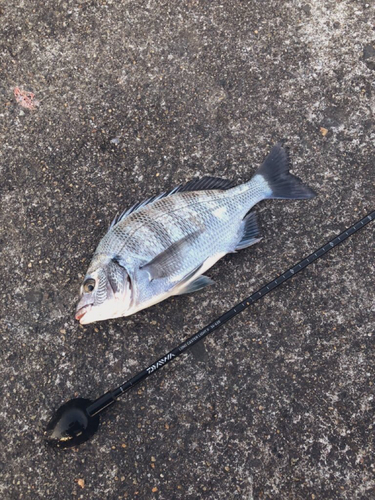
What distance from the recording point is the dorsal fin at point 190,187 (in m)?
2.60

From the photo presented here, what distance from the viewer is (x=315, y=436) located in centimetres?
243

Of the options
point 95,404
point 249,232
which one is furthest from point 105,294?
point 249,232

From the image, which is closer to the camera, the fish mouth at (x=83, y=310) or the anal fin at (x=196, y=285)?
the fish mouth at (x=83, y=310)

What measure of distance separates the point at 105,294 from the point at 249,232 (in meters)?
0.99

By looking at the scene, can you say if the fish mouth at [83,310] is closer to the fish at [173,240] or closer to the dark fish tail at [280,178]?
the fish at [173,240]

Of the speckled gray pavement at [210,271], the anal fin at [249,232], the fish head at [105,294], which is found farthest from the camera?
the anal fin at [249,232]

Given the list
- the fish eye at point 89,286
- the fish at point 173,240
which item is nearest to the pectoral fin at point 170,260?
the fish at point 173,240

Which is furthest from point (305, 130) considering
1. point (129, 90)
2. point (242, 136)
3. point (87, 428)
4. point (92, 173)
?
point (87, 428)

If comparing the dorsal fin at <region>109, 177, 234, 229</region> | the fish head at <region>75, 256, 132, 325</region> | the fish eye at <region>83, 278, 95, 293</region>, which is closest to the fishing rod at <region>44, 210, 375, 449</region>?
the fish head at <region>75, 256, 132, 325</region>

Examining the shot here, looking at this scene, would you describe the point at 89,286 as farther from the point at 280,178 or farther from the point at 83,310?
the point at 280,178

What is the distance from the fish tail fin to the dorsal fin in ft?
0.74

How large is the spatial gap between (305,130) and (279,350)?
1.53 m

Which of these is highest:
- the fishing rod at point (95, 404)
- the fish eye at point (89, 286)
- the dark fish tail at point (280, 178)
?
the fish eye at point (89, 286)

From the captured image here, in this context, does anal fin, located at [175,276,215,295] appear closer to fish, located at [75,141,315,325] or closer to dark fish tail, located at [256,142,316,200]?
fish, located at [75,141,315,325]
